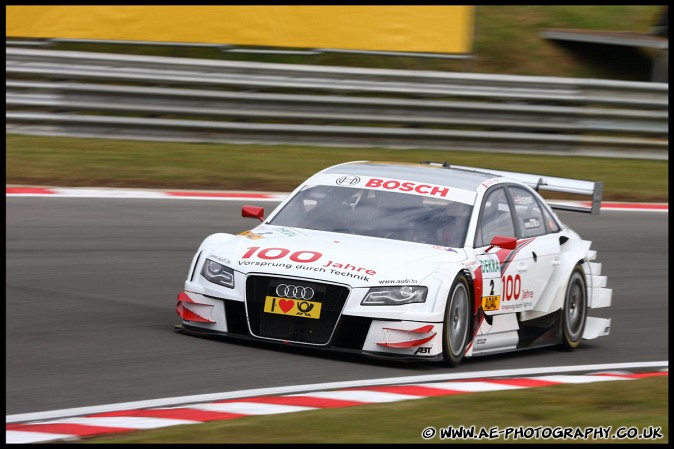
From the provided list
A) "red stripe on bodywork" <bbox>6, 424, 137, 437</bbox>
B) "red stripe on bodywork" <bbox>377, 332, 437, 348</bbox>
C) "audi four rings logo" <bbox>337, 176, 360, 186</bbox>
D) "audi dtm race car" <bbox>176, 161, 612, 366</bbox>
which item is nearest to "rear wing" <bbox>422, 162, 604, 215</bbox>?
"audi dtm race car" <bbox>176, 161, 612, 366</bbox>

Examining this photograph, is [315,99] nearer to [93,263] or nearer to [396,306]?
[93,263]

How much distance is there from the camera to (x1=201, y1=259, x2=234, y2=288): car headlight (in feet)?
25.5

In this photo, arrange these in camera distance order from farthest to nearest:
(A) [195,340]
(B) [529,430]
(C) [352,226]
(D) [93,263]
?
(D) [93,263] < (C) [352,226] < (A) [195,340] < (B) [529,430]

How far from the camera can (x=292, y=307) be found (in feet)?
24.8

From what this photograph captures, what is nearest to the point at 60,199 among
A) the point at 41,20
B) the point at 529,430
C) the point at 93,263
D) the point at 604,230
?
the point at 93,263

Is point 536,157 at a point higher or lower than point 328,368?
higher

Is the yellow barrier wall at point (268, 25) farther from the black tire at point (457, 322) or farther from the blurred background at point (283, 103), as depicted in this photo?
the black tire at point (457, 322)

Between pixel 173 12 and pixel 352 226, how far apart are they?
8.97 metres

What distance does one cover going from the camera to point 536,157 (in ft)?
54.3

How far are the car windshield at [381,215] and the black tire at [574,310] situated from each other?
130cm

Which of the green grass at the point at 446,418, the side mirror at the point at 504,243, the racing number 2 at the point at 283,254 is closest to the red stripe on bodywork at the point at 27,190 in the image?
the racing number 2 at the point at 283,254

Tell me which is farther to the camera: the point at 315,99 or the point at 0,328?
the point at 315,99

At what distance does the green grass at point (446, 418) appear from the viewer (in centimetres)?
539

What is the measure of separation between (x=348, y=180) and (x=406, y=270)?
4.56 ft
